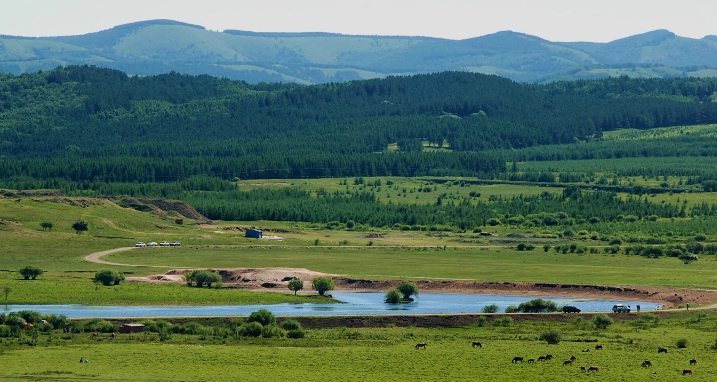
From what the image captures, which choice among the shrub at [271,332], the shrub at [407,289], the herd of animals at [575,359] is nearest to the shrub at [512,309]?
the shrub at [407,289]

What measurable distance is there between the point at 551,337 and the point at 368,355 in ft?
45.6

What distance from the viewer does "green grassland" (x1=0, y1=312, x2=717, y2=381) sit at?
3324 inches

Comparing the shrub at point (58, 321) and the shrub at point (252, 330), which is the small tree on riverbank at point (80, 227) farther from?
the shrub at point (252, 330)

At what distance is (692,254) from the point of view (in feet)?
538

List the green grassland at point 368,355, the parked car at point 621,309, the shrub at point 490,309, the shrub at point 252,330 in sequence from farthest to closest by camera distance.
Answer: the parked car at point 621,309
the shrub at point 490,309
the shrub at point 252,330
the green grassland at point 368,355

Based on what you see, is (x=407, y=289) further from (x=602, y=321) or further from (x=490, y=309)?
(x=602, y=321)

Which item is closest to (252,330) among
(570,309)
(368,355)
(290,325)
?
(290,325)

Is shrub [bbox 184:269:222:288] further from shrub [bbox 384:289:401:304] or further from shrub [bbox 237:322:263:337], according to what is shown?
shrub [bbox 237:322:263:337]

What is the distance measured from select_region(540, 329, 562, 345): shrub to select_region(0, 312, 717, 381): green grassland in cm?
61

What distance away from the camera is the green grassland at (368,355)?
8444cm

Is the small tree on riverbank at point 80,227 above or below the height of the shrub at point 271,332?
below

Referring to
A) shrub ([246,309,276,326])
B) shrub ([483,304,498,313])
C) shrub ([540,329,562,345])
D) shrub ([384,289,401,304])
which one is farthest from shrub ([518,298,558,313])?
shrub ([246,309,276,326])

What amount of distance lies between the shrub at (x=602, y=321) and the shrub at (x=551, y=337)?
10591mm

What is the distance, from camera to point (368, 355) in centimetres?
9175
